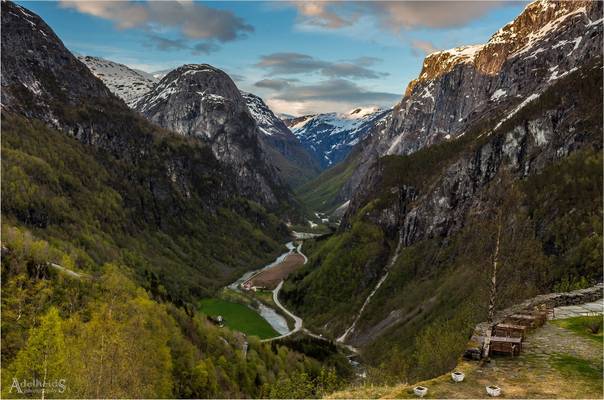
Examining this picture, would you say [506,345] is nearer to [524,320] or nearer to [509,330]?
[509,330]

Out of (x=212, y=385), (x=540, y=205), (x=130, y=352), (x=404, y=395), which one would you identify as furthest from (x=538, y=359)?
(x=540, y=205)

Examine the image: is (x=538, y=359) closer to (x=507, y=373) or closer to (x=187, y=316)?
(x=507, y=373)

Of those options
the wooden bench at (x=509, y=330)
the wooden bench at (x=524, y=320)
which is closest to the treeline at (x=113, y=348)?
the wooden bench at (x=524, y=320)

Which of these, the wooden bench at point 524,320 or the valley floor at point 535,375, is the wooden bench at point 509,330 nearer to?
the valley floor at point 535,375

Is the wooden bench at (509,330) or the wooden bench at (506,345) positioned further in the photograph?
the wooden bench at (509,330)

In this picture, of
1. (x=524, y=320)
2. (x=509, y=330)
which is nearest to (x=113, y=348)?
(x=509, y=330)

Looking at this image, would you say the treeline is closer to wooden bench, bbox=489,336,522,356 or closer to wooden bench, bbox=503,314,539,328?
wooden bench, bbox=503,314,539,328

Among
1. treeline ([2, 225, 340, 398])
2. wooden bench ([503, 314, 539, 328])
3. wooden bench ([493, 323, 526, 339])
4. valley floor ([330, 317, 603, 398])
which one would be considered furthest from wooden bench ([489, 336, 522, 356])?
treeline ([2, 225, 340, 398])
